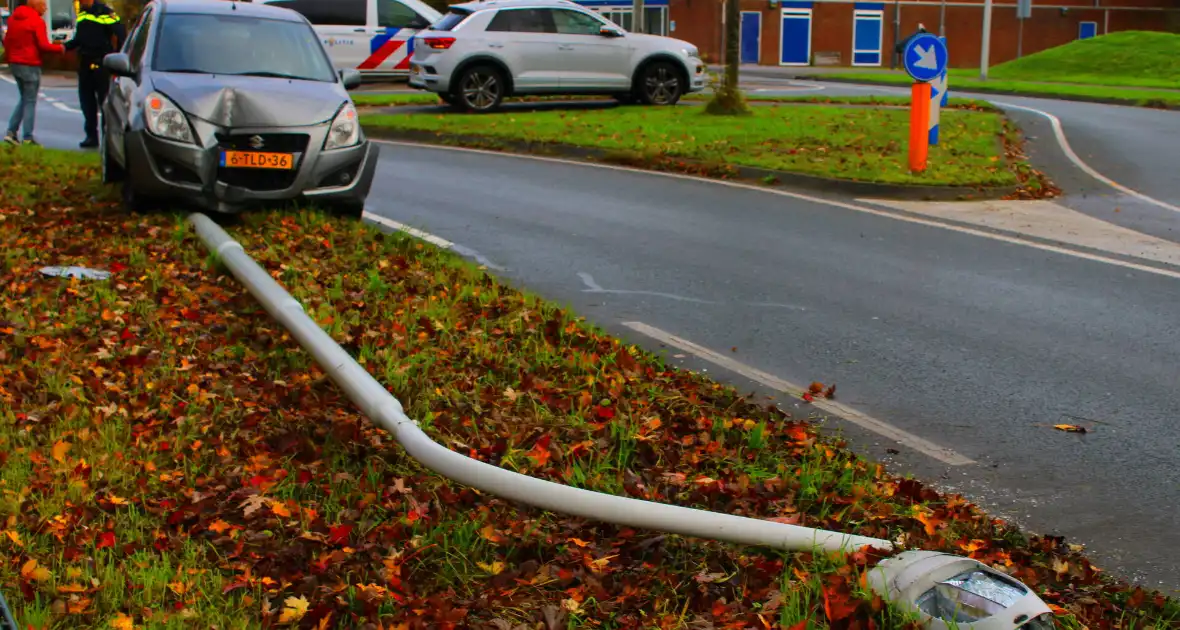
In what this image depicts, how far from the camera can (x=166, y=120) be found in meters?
9.81

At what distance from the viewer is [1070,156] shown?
16594 millimetres

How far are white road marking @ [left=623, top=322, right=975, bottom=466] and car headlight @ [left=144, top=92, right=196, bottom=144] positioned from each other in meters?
4.10

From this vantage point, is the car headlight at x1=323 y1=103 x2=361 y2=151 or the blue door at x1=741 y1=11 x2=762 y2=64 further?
the blue door at x1=741 y1=11 x2=762 y2=64

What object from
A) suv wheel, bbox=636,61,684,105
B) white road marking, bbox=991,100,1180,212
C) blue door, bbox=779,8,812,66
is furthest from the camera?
blue door, bbox=779,8,812,66

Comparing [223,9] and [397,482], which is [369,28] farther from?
[397,482]

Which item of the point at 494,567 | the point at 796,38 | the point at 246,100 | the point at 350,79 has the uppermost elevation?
the point at 796,38

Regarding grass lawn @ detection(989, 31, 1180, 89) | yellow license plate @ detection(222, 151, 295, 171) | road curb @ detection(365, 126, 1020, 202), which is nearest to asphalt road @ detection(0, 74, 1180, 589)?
road curb @ detection(365, 126, 1020, 202)

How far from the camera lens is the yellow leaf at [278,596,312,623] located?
3.94 metres

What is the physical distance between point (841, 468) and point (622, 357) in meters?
1.70

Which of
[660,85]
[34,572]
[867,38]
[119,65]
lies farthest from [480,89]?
[867,38]

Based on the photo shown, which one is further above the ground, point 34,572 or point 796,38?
point 796,38

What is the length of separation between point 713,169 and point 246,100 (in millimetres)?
6276

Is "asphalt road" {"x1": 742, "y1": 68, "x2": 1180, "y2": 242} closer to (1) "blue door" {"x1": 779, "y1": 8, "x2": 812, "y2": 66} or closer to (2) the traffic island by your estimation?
(2) the traffic island

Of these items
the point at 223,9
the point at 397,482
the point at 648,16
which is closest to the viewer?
→ the point at 397,482
